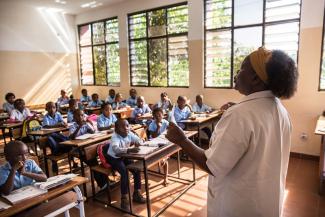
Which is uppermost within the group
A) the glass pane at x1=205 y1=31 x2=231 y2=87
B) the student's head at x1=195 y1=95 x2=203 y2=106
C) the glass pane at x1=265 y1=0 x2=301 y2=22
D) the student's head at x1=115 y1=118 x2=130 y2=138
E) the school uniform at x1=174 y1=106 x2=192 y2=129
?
the glass pane at x1=265 y1=0 x2=301 y2=22

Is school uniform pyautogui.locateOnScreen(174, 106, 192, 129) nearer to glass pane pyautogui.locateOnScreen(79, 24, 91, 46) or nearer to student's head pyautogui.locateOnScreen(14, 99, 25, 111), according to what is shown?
student's head pyautogui.locateOnScreen(14, 99, 25, 111)

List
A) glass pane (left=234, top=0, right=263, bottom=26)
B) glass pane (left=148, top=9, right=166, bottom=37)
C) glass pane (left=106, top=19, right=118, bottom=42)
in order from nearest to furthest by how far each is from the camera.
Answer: glass pane (left=234, top=0, right=263, bottom=26) → glass pane (left=148, top=9, right=166, bottom=37) → glass pane (left=106, top=19, right=118, bottom=42)

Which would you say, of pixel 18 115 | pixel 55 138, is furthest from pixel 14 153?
pixel 18 115

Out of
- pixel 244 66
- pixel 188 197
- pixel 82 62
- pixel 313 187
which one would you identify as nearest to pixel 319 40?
pixel 313 187

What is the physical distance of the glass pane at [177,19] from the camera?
5.88 m

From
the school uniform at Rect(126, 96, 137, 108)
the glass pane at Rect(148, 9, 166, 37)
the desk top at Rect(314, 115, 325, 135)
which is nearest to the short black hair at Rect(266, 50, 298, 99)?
the desk top at Rect(314, 115, 325, 135)

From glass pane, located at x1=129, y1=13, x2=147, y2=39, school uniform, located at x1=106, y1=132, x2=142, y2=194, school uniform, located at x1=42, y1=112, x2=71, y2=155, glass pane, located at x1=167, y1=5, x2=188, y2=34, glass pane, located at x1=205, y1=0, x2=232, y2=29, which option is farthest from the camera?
glass pane, located at x1=129, y1=13, x2=147, y2=39

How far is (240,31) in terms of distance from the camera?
516 centimetres

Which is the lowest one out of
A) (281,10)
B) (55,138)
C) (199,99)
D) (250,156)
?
(55,138)

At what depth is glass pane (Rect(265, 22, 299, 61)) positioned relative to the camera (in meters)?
4.56

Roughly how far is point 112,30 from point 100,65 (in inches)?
46.7

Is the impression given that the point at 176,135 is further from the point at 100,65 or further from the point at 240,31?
the point at 100,65

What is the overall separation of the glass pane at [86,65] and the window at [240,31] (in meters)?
4.25

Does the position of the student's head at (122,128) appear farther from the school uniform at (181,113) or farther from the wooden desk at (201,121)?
the school uniform at (181,113)
